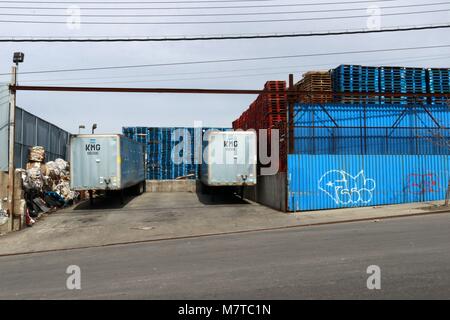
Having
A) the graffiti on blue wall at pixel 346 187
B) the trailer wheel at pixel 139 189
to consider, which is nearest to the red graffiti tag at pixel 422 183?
the graffiti on blue wall at pixel 346 187

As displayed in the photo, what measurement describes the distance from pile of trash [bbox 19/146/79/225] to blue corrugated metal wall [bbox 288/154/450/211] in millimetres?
10442

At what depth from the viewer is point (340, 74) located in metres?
24.4

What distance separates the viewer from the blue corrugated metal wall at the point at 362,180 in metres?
19.5

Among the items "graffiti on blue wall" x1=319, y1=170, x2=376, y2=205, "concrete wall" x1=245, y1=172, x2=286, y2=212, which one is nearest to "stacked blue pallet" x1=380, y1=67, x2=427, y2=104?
"graffiti on blue wall" x1=319, y1=170, x2=376, y2=205

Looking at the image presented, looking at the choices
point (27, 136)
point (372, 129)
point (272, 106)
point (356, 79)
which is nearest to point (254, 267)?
point (372, 129)

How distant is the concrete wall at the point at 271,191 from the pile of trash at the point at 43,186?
378 inches

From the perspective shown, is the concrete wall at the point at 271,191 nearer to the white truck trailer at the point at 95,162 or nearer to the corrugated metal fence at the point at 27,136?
the white truck trailer at the point at 95,162

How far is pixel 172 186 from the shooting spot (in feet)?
115

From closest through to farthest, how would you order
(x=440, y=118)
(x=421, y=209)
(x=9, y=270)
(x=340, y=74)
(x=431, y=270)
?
(x=431, y=270), (x=9, y=270), (x=421, y=209), (x=440, y=118), (x=340, y=74)

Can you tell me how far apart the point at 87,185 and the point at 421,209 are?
14124mm

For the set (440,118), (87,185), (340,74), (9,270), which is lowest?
(9,270)
